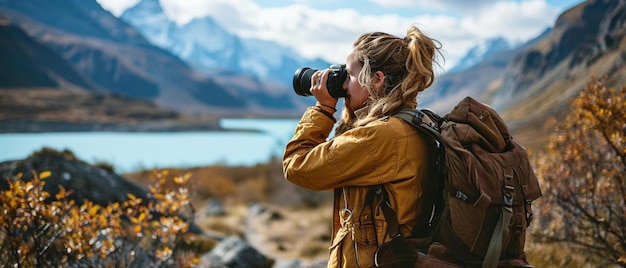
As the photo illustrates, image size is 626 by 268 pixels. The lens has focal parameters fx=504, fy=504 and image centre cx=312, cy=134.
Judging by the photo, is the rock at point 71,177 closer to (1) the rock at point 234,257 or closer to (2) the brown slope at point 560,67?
(1) the rock at point 234,257

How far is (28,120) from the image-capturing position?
7456 cm

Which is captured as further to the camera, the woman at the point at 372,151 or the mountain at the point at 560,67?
the mountain at the point at 560,67

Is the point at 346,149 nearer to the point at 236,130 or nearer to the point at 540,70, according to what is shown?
the point at 236,130

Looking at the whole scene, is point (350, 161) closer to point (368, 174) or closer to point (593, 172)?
point (368, 174)

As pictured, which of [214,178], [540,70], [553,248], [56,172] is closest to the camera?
[553,248]

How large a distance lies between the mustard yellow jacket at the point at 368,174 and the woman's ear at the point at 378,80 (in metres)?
0.19

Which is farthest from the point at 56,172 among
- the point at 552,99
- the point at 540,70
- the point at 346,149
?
the point at 540,70

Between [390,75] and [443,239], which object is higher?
[390,75]

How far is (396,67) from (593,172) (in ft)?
9.50

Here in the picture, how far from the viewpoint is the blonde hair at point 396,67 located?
2.03 metres

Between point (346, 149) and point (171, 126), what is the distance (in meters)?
99.6

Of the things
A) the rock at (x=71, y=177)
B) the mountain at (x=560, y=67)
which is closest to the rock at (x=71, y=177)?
the rock at (x=71, y=177)

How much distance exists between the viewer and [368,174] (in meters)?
1.96

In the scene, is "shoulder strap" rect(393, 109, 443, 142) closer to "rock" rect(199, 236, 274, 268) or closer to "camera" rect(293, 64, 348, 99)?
"camera" rect(293, 64, 348, 99)
